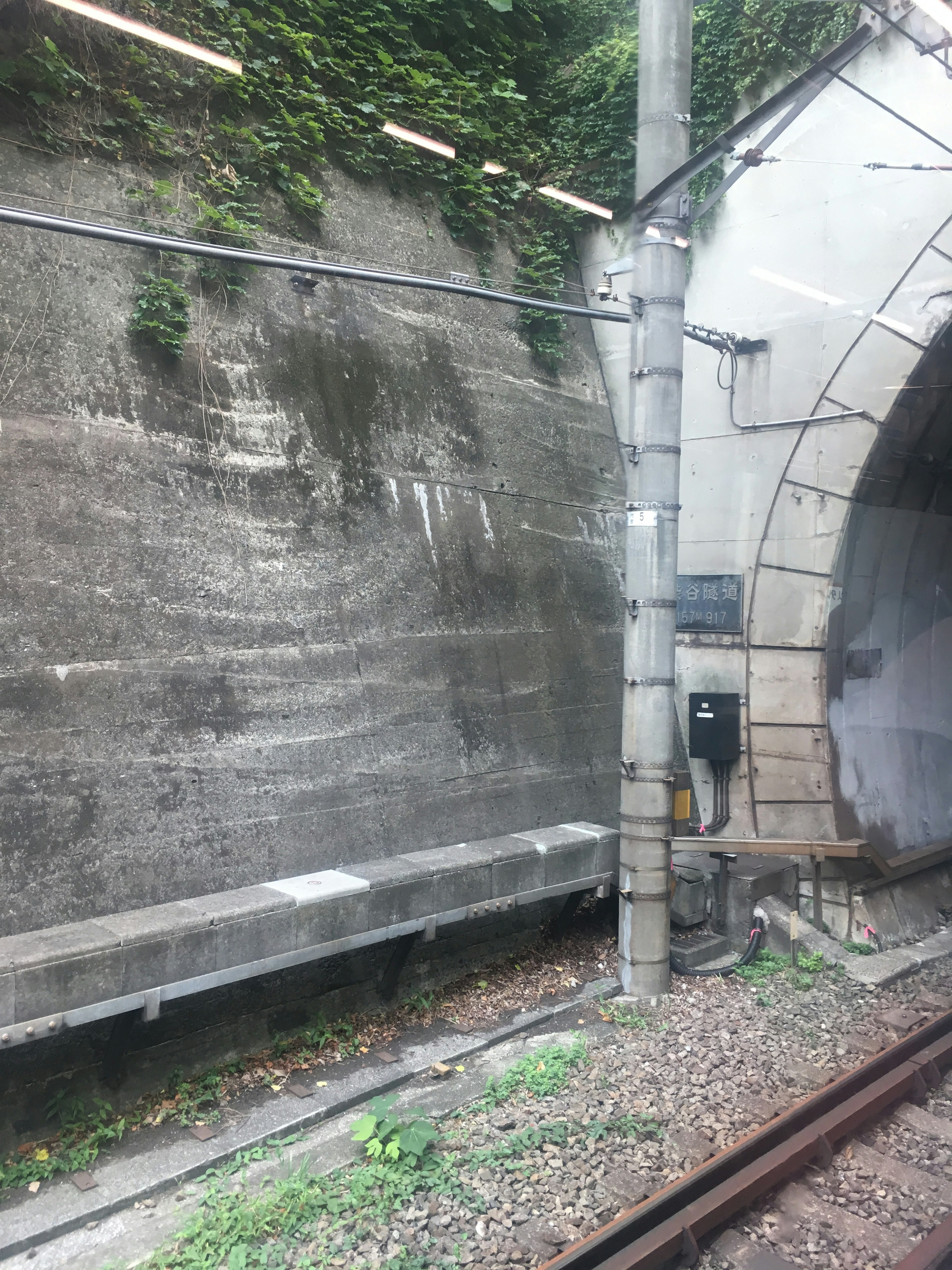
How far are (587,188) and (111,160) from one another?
584cm

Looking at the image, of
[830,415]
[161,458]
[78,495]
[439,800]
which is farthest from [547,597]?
[78,495]

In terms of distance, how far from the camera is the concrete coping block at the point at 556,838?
730 centimetres

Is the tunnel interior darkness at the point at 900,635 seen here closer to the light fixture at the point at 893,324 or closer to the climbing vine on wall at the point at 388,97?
the light fixture at the point at 893,324

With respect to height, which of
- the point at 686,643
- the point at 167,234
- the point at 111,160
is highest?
the point at 111,160

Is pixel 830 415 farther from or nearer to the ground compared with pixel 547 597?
farther from the ground

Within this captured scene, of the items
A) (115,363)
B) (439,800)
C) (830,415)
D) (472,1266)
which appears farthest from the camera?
(830,415)

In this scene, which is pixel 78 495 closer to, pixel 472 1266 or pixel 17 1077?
pixel 17 1077

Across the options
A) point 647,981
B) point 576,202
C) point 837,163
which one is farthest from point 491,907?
point 837,163

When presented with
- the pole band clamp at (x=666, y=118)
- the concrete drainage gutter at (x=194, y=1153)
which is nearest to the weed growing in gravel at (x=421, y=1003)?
the concrete drainage gutter at (x=194, y=1153)

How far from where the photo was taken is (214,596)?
673 cm

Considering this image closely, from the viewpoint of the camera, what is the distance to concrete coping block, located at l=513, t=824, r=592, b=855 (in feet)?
23.9

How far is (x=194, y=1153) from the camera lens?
4852mm

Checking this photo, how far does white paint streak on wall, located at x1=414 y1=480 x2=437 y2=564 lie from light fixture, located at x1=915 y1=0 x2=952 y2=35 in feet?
16.6

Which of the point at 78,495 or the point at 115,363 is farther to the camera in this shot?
the point at 115,363
